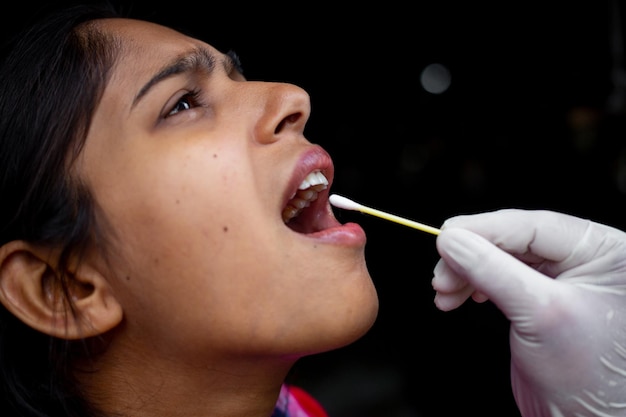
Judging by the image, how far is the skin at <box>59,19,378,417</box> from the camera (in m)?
1.24

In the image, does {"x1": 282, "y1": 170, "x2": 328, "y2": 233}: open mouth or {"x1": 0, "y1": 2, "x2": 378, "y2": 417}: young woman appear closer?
{"x1": 0, "y1": 2, "x2": 378, "y2": 417}: young woman

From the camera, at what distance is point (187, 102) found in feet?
4.54

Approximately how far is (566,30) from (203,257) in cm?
357

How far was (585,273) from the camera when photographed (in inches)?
51.7

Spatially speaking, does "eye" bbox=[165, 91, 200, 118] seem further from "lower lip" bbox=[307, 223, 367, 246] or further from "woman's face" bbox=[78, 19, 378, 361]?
"lower lip" bbox=[307, 223, 367, 246]

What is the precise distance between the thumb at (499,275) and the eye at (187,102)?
0.63 m

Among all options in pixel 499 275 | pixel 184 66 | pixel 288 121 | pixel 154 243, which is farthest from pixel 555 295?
pixel 184 66

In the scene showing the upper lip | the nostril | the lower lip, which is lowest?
the lower lip

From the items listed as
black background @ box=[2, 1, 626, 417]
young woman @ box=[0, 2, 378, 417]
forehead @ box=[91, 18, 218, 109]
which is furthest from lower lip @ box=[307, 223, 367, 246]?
black background @ box=[2, 1, 626, 417]

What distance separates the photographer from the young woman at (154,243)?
1241mm

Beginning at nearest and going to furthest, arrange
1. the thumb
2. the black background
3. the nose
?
the thumb
the nose
the black background

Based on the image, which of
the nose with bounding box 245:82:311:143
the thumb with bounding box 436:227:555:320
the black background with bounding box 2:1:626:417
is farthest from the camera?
the black background with bounding box 2:1:626:417

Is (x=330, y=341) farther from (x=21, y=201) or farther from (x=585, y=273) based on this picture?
(x=21, y=201)

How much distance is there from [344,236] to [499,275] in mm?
334
